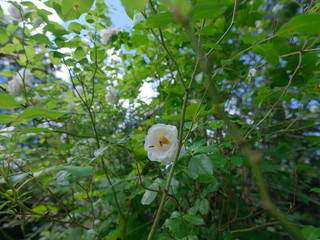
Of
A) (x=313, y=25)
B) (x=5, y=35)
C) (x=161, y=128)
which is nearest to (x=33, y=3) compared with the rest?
(x=5, y=35)

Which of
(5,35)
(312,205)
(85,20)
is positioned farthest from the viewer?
(312,205)

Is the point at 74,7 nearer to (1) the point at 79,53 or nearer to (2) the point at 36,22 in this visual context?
(1) the point at 79,53

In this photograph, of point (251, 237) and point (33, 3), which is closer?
point (33, 3)

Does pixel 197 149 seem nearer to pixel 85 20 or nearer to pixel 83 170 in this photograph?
pixel 83 170

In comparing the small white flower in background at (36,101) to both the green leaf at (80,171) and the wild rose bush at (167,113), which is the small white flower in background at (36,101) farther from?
the green leaf at (80,171)

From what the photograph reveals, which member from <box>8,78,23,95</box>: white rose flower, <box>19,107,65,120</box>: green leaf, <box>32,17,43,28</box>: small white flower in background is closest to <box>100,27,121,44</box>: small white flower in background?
<box>32,17,43,28</box>: small white flower in background

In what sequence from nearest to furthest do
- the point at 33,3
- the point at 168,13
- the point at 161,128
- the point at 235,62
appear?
the point at 168,13 < the point at 161,128 < the point at 33,3 < the point at 235,62
